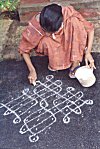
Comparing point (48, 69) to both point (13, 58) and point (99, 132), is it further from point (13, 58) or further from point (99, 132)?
point (99, 132)

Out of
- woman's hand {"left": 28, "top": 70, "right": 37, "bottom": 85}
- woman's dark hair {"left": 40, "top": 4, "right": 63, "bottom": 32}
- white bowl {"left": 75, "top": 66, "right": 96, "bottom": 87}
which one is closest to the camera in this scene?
woman's dark hair {"left": 40, "top": 4, "right": 63, "bottom": 32}

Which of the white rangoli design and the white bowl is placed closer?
the white rangoli design

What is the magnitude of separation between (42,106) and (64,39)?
565mm

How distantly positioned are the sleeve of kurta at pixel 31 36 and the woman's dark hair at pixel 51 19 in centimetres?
15

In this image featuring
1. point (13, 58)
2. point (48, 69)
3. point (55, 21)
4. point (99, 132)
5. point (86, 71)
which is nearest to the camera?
point (99, 132)

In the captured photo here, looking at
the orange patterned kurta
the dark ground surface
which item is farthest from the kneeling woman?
the dark ground surface

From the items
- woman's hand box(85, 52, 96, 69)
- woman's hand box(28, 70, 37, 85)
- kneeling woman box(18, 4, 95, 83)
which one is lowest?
woman's hand box(28, 70, 37, 85)

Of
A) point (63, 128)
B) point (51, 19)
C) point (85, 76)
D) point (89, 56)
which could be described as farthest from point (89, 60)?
point (63, 128)

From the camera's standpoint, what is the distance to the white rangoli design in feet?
8.05

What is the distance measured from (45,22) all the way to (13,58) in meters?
0.82

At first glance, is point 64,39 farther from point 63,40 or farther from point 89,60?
point 89,60

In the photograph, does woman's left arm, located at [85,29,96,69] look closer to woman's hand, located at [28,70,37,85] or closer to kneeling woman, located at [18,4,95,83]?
kneeling woman, located at [18,4,95,83]

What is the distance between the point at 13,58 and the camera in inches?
126

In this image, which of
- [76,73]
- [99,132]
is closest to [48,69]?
[76,73]
